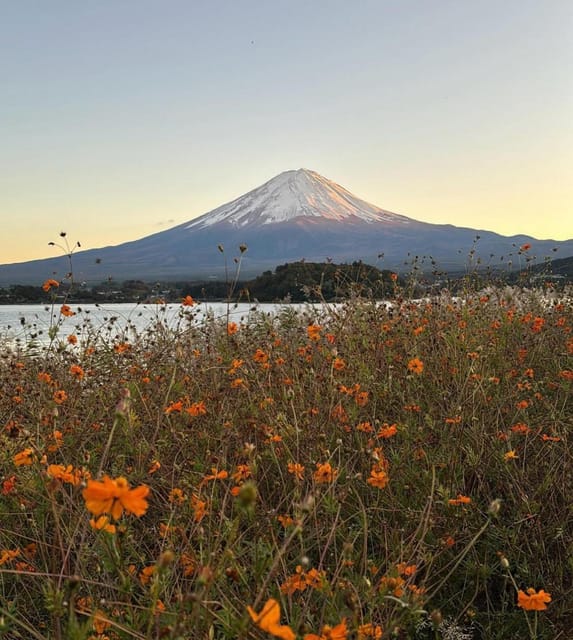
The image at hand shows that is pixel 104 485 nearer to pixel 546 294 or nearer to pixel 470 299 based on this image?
pixel 470 299

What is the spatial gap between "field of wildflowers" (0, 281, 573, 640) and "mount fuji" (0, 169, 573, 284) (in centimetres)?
9322

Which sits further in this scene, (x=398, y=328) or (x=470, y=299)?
(x=470, y=299)

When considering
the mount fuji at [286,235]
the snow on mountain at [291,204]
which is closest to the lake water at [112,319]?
the mount fuji at [286,235]

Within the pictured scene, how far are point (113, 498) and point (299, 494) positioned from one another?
0.84 m

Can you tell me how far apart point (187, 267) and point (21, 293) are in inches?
3742

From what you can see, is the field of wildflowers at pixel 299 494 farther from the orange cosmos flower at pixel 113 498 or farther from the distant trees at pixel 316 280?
the distant trees at pixel 316 280

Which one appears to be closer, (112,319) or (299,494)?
(299,494)

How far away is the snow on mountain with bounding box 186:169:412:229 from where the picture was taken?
103m

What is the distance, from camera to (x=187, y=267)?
9988 centimetres

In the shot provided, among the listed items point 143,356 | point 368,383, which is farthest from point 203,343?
point 368,383

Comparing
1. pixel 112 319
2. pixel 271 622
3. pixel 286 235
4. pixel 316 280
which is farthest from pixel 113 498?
pixel 286 235

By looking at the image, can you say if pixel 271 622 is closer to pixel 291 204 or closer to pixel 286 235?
pixel 291 204

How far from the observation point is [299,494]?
1726mm

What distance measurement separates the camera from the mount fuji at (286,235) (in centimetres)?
10162
